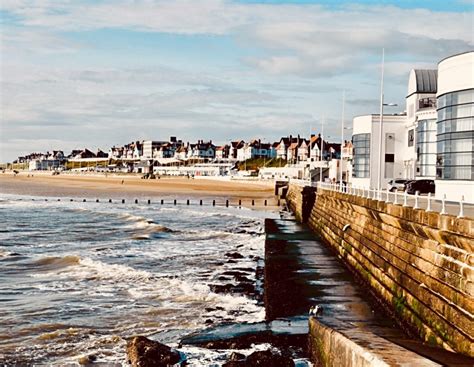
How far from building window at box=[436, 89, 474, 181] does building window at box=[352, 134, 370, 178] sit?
27.3 m

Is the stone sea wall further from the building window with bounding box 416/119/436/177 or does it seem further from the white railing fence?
the building window with bounding box 416/119/436/177

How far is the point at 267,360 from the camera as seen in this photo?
1180 cm

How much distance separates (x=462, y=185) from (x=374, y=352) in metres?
14.8

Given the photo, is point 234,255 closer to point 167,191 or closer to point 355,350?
point 355,350

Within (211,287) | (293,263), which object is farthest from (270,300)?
(293,263)

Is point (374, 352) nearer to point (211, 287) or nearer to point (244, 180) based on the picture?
point (211, 287)

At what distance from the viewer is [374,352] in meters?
8.61

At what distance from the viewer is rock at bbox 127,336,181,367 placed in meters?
12.5

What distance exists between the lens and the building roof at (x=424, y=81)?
45.8 meters

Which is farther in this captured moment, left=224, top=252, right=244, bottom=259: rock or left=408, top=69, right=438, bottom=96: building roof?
left=408, top=69, right=438, bottom=96: building roof

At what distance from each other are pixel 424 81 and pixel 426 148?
1021cm

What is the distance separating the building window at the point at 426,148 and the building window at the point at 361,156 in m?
10.6

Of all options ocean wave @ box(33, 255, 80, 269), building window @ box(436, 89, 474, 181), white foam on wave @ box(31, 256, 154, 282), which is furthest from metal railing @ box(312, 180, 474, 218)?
ocean wave @ box(33, 255, 80, 269)

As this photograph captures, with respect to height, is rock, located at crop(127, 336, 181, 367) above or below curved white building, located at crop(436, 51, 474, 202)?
below
